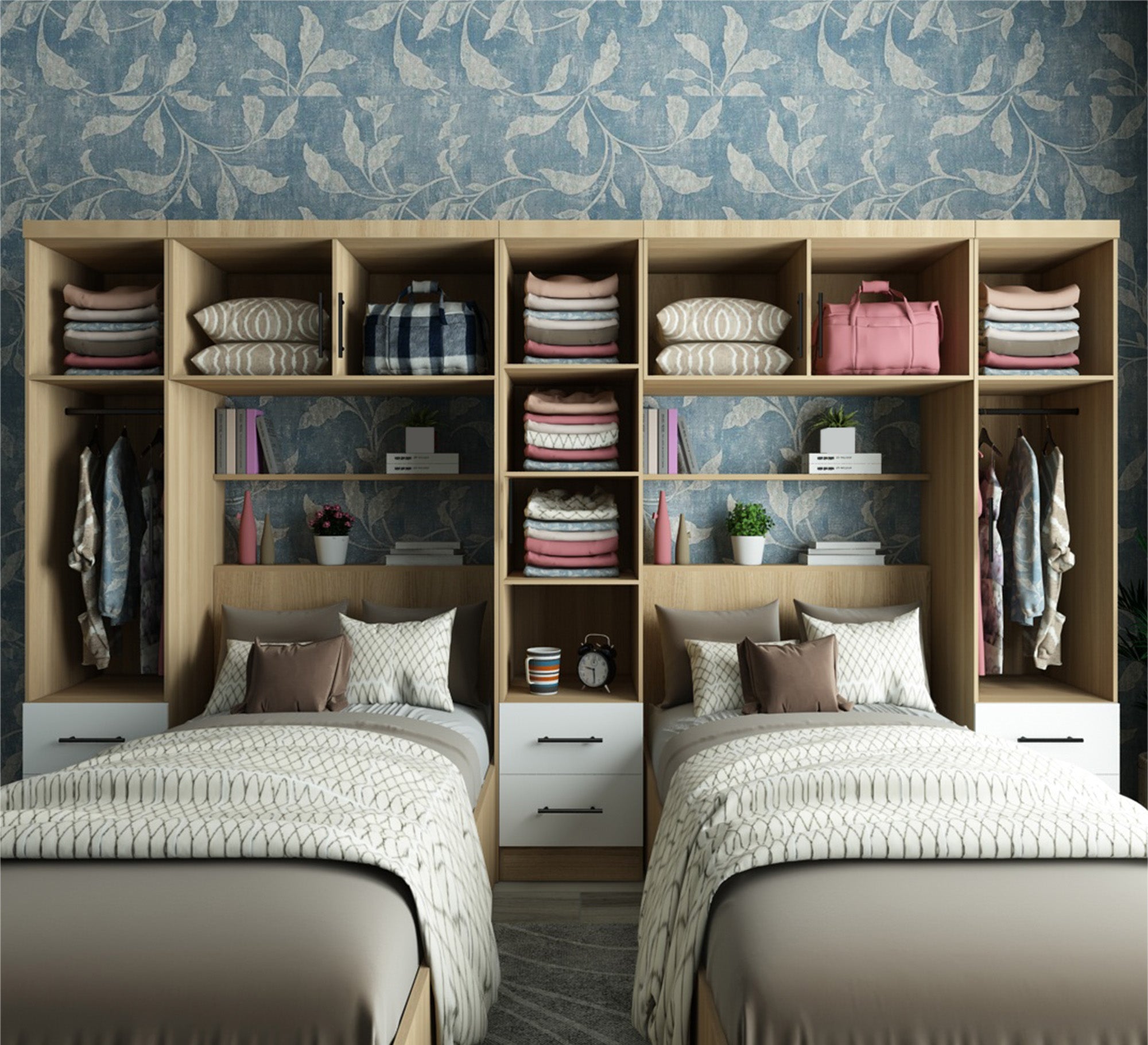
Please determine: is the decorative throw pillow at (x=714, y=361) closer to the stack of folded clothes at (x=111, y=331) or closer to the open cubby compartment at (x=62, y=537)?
the stack of folded clothes at (x=111, y=331)

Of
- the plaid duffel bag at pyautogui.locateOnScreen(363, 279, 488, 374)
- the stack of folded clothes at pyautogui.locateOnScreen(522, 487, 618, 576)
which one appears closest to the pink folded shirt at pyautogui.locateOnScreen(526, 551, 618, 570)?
the stack of folded clothes at pyautogui.locateOnScreen(522, 487, 618, 576)

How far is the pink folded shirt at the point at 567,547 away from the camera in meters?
3.47

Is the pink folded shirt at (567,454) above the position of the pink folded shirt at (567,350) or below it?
below

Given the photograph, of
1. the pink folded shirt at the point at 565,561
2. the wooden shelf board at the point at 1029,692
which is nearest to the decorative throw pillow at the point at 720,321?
the pink folded shirt at the point at 565,561

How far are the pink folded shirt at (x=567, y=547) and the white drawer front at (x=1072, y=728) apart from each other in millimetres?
1401

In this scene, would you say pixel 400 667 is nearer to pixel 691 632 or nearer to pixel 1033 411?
pixel 691 632

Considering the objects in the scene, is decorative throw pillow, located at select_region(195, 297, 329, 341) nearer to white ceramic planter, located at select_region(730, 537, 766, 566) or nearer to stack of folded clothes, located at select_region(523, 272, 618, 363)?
stack of folded clothes, located at select_region(523, 272, 618, 363)

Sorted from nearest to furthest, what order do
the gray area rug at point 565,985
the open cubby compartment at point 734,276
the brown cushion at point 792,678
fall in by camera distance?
the gray area rug at point 565,985 → the brown cushion at point 792,678 → the open cubby compartment at point 734,276

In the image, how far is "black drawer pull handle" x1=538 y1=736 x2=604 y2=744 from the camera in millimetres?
3348

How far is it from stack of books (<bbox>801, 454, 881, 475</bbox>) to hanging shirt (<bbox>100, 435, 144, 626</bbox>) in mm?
2480

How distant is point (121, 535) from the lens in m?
3.51

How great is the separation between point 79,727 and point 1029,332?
3540 millimetres

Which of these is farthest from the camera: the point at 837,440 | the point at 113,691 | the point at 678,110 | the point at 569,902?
the point at 678,110

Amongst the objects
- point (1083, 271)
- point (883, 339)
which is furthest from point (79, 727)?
point (1083, 271)
